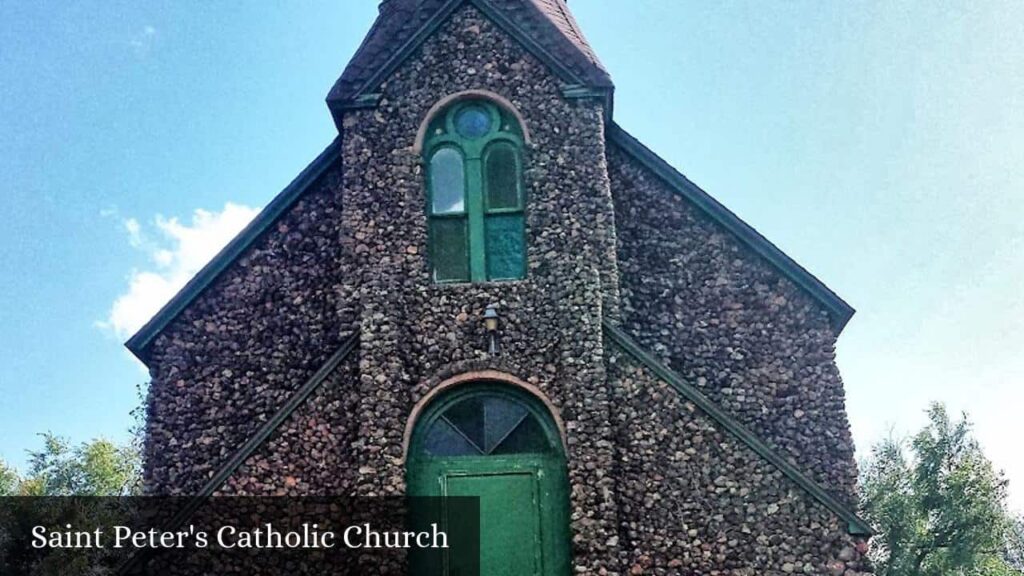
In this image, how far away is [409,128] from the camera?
519 inches

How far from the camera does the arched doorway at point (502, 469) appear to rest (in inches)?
452

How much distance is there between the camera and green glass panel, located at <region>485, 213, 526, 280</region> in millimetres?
12633

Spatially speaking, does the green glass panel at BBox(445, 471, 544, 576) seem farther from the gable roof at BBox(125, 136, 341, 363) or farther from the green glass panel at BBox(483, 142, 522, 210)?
the gable roof at BBox(125, 136, 341, 363)

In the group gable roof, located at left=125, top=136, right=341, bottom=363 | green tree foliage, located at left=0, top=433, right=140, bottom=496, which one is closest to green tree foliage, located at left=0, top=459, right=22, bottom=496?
green tree foliage, located at left=0, top=433, right=140, bottom=496

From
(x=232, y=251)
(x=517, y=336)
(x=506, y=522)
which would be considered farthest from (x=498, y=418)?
(x=232, y=251)

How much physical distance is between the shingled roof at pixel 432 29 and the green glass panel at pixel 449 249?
234 centimetres

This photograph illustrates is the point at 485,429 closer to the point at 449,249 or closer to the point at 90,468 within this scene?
the point at 449,249

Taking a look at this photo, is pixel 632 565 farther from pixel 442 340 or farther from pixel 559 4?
pixel 559 4

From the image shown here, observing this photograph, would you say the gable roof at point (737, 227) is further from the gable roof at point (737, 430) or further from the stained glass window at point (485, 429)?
the stained glass window at point (485, 429)

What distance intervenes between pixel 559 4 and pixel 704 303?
603 centimetres

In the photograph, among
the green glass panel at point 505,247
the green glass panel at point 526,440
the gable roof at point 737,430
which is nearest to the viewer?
the gable roof at point 737,430

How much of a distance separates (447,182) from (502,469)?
416cm

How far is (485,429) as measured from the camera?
12078 mm

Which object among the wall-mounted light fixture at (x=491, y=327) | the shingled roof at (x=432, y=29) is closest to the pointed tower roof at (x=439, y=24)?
the shingled roof at (x=432, y=29)
